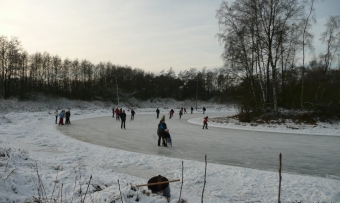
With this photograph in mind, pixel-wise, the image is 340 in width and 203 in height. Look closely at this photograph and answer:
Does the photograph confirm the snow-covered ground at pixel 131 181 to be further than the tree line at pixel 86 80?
No

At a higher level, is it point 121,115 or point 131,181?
point 121,115

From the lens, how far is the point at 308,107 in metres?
18.5

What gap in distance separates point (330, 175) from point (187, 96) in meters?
78.1

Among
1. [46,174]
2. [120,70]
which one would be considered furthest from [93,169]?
[120,70]

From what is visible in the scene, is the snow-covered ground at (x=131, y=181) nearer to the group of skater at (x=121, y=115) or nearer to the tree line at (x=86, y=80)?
the group of skater at (x=121, y=115)

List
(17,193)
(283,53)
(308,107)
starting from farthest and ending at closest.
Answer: (283,53) → (308,107) → (17,193)

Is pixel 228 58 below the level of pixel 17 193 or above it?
above

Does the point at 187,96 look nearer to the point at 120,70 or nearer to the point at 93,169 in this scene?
the point at 120,70

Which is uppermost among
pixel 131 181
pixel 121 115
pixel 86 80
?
pixel 86 80

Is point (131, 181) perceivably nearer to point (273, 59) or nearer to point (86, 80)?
point (273, 59)

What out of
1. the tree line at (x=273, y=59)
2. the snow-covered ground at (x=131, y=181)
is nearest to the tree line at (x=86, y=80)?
the tree line at (x=273, y=59)

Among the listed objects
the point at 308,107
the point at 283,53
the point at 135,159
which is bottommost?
the point at 135,159

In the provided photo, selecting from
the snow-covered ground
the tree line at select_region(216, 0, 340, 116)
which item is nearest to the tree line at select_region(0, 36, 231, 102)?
the tree line at select_region(216, 0, 340, 116)

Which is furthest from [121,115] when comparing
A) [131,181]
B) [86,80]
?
[86,80]
